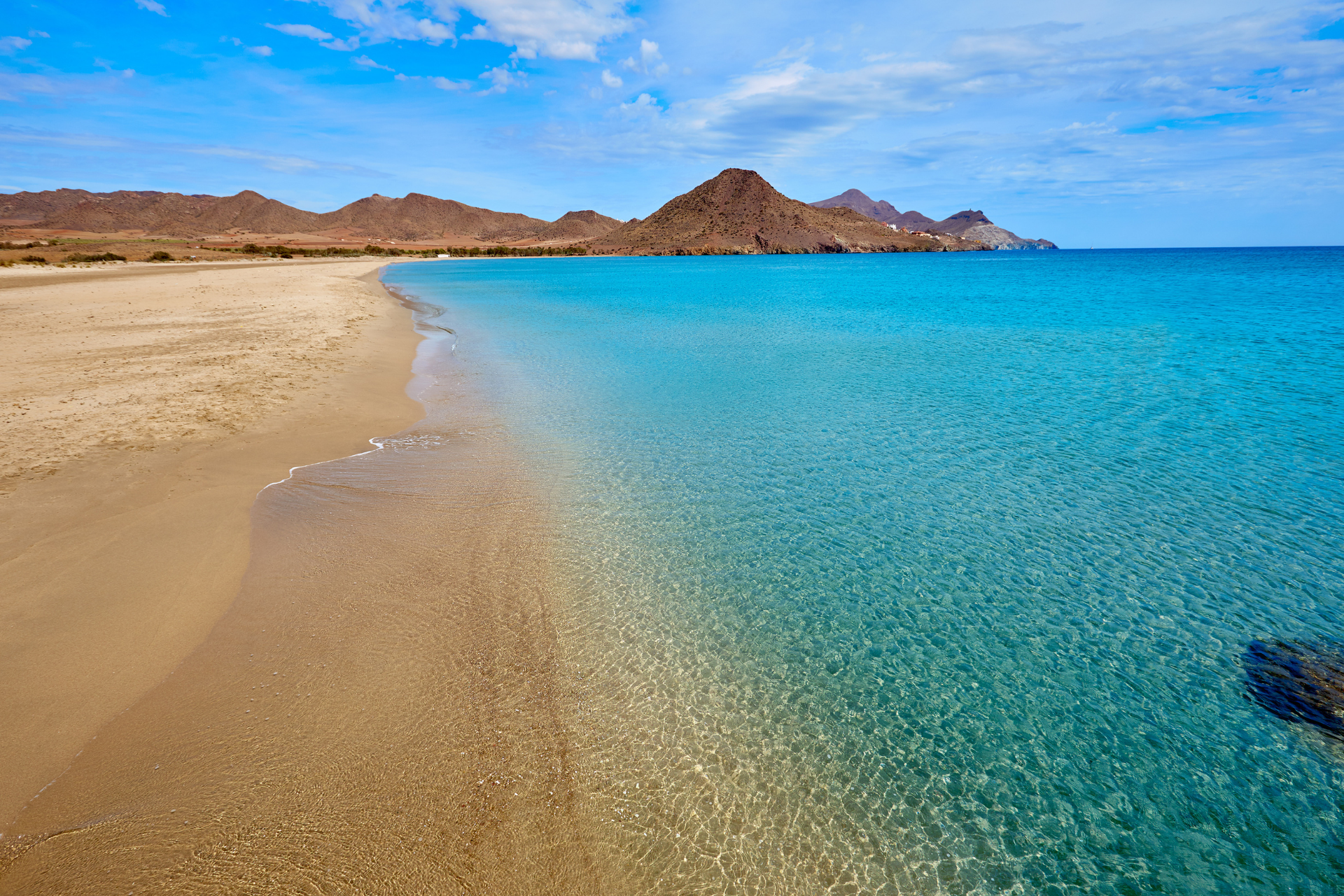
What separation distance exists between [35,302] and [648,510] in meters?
32.9

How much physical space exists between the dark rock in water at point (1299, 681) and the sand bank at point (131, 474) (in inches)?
343

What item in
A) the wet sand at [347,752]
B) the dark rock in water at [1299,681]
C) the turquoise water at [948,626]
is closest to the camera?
the wet sand at [347,752]

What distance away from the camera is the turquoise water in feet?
11.8

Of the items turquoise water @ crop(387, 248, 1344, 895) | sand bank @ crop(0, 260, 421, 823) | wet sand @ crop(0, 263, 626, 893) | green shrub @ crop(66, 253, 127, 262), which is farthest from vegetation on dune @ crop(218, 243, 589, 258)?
wet sand @ crop(0, 263, 626, 893)

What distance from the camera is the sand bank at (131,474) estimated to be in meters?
4.55

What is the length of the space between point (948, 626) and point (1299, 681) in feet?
8.58

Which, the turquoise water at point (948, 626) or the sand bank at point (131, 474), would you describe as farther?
the sand bank at point (131, 474)

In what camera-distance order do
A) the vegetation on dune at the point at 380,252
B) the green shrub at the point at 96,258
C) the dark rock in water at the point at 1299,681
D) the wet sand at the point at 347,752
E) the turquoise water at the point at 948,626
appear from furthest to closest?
the vegetation on dune at the point at 380,252
the green shrub at the point at 96,258
the dark rock in water at the point at 1299,681
the turquoise water at the point at 948,626
the wet sand at the point at 347,752

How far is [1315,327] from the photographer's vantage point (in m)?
26.7

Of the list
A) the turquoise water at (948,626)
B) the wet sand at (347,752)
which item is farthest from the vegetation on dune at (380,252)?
the wet sand at (347,752)

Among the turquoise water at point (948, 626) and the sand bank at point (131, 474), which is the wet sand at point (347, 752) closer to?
the sand bank at point (131, 474)

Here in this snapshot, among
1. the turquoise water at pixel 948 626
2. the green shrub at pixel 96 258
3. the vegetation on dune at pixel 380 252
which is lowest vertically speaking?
A: the turquoise water at pixel 948 626

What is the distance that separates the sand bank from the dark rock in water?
8.70 meters

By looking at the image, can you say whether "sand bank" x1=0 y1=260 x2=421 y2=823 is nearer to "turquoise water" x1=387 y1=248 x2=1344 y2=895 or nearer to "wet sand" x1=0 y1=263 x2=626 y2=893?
"wet sand" x1=0 y1=263 x2=626 y2=893
